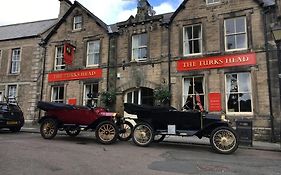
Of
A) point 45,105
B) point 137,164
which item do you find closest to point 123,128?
point 45,105

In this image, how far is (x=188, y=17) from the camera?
49.5 feet

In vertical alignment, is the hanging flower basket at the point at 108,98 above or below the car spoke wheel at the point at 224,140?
above

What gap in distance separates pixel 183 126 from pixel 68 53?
11336mm

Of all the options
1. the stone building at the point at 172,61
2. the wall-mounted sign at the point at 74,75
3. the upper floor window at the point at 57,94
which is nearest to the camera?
the stone building at the point at 172,61

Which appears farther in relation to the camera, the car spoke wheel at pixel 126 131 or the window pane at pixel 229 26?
the window pane at pixel 229 26

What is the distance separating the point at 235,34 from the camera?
13883 millimetres

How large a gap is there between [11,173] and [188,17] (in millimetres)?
12775

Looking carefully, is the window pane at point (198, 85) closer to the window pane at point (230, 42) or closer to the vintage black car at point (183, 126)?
the window pane at point (230, 42)

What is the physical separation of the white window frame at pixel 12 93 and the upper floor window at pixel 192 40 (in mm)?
14014

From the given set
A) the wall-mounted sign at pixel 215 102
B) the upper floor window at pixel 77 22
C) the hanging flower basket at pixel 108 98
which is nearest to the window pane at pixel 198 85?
the wall-mounted sign at pixel 215 102

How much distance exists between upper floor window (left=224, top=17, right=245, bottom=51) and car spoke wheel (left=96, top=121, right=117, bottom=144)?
26.5ft

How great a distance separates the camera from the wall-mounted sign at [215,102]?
526 inches

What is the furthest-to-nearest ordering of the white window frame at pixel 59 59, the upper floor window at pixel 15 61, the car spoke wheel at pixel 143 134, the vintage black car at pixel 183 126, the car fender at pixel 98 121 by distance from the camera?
the upper floor window at pixel 15 61
the white window frame at pixel 59 59
the car fender at pixel 98 121
the car spoke wheel at pixel 143 134
the vintage black car at pixel 183 126

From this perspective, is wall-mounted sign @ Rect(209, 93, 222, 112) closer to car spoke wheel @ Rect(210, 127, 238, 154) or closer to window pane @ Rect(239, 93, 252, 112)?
window pane @ Rect(239, 93, 252, 112)
